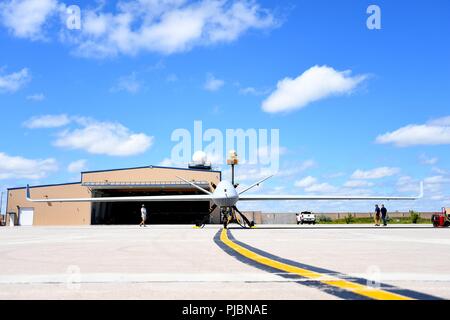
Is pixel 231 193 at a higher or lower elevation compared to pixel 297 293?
higher

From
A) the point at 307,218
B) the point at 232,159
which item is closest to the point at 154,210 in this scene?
the point at 307,218

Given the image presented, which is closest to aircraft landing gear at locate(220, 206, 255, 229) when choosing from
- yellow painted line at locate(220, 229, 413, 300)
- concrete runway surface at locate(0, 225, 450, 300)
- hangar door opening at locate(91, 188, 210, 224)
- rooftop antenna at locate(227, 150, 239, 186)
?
rooftop antenna at locate(227, 150, 239, 186)

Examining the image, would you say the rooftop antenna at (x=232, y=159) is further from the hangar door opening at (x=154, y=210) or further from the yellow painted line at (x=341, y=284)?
the hangar door opening at (x=154, y=210)

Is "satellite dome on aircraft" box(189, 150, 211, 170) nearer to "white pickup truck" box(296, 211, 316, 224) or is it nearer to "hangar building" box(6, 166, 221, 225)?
"hangar building" box(6, 166, 221, 225)

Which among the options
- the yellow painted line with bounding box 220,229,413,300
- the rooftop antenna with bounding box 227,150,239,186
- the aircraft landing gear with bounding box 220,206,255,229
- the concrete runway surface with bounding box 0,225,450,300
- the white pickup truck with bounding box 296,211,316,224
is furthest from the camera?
the white pickup truck with bounding box 296,211,316,224

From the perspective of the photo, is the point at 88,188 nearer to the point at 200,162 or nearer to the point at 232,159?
the point at 200,162

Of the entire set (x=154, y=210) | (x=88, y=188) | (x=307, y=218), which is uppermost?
(x=88, y=188)

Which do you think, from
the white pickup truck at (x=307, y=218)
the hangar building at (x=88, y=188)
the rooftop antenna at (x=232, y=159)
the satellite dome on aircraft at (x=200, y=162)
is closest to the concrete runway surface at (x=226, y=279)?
the rooftop antenna at (x=232, y=159)

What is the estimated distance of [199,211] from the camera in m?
66.2
